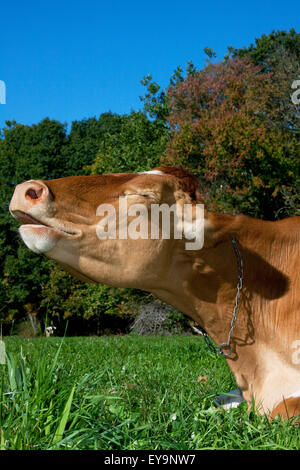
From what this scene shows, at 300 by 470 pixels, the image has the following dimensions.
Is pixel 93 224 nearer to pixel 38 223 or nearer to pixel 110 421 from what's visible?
pixel 38 223

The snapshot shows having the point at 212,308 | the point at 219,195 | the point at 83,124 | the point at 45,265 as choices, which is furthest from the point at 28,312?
the point at 212,308

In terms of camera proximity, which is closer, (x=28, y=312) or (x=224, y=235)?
(x=224, y=235)

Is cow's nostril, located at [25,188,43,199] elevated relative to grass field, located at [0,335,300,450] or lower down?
elevated

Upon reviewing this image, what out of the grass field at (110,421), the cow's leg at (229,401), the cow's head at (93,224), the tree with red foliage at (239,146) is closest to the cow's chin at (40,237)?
the cow's head at (93,224)

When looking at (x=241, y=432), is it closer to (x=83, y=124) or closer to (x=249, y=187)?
(x=249, y=187)

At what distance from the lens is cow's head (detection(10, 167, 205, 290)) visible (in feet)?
8.73

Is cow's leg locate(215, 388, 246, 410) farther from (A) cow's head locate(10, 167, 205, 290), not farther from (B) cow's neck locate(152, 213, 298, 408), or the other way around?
(A) cow's head locate(10, 167, 205, 290)

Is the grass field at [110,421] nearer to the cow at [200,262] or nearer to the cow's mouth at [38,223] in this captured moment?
the cow at [200,262]

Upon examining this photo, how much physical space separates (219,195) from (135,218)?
13.5 m

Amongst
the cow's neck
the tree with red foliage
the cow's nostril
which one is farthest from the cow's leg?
the tree with red foliage

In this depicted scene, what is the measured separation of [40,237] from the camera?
8.71 feet

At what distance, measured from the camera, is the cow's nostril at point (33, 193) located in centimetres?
266

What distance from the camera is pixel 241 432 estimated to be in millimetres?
2572

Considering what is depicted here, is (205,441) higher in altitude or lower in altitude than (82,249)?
lower
